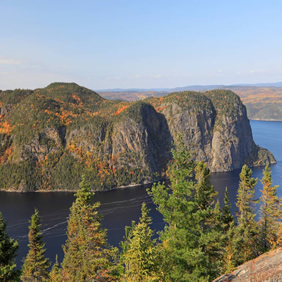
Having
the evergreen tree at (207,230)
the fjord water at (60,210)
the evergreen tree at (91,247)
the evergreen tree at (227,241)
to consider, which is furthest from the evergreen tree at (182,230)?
the fjord water at (60,210)

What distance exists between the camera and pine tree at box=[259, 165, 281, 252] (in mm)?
50875

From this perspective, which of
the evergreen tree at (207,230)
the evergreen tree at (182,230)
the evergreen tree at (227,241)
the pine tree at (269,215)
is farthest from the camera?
the pine tree at (269,215)

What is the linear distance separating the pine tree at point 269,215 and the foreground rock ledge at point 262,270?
2935 centimetres

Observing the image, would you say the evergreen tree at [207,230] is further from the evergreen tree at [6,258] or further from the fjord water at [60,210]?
the fjord water at [60,210]

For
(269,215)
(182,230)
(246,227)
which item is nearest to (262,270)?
(182,230)

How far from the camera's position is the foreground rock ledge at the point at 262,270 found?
19.7m

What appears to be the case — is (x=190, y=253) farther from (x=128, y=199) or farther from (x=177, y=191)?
(x=128, y=199)

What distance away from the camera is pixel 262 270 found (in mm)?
21078

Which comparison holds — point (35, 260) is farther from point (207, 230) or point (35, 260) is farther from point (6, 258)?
point (207, 230)

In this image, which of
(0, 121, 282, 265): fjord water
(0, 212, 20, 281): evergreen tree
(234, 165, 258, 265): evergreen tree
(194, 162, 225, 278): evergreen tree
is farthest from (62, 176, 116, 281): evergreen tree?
(0, 121, 282, 265): fjord water

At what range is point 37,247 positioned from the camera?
5106 cm

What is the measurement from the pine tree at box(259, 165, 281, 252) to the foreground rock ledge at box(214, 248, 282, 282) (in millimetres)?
29348

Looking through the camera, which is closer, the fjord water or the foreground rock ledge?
the foreground rock ledge

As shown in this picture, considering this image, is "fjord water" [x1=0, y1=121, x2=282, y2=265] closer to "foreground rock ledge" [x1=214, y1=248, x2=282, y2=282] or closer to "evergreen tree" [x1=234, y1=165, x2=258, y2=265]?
"evergreen tree" [x1=234, y1=165, x2=258, y2=265]
